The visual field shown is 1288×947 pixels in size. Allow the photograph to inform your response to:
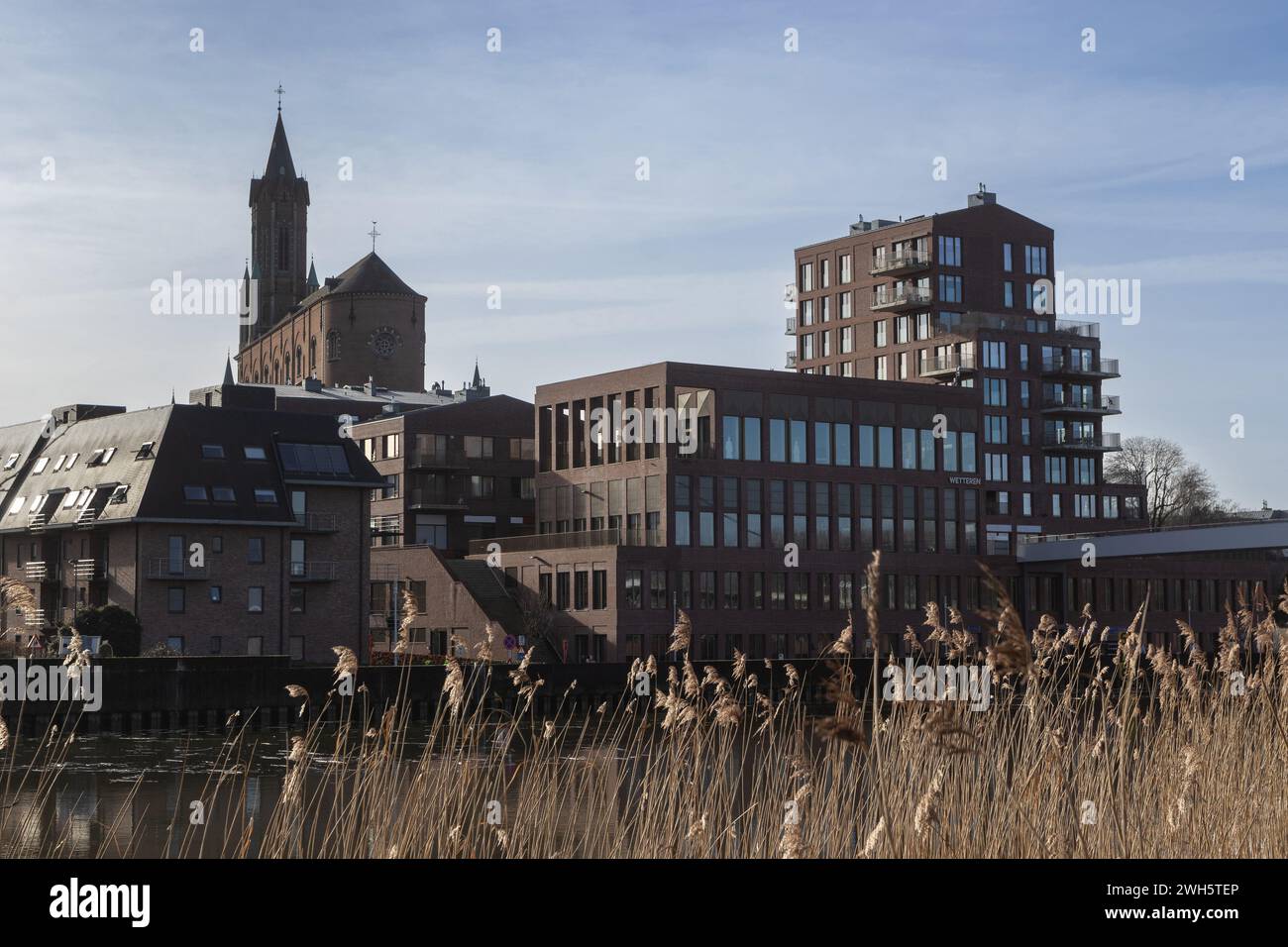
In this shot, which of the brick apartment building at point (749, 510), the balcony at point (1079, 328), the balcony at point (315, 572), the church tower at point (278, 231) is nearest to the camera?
the balcony at point (315, 572)

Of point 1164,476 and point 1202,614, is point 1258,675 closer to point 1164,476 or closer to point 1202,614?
point 1202,614

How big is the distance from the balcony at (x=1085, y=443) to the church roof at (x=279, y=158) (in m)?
87.1

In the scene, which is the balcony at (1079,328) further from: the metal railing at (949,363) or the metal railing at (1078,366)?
the metal railing at (949,363)

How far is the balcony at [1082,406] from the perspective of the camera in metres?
97.8

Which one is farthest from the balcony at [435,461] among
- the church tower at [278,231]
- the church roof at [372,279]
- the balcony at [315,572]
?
the church tower at [278,231]

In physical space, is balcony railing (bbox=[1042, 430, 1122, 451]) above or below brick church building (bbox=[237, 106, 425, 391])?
below

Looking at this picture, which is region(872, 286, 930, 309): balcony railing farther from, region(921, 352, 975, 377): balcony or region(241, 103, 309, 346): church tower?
region(241, 103, 309, 346): church tower

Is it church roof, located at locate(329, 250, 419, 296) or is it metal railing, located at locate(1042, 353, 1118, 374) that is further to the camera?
church roof, located at locate(329, 250, 419, 296)

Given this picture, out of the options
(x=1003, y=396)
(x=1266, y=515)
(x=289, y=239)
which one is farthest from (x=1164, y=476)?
(x=289, y=239)

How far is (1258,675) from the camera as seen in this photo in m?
10.8

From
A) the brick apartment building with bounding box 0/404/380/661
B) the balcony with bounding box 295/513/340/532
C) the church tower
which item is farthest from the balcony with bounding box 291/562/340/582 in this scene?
the church tower

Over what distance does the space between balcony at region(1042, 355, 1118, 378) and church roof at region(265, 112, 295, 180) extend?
85.7 meters

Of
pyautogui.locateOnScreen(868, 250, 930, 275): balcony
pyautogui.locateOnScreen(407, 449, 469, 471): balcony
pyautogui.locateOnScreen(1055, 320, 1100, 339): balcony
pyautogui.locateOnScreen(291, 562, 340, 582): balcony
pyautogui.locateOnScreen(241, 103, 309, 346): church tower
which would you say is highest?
pyautogui.locateOnScreen(241, 103, 309, 346): church tower

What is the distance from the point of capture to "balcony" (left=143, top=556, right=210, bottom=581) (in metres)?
54.8
